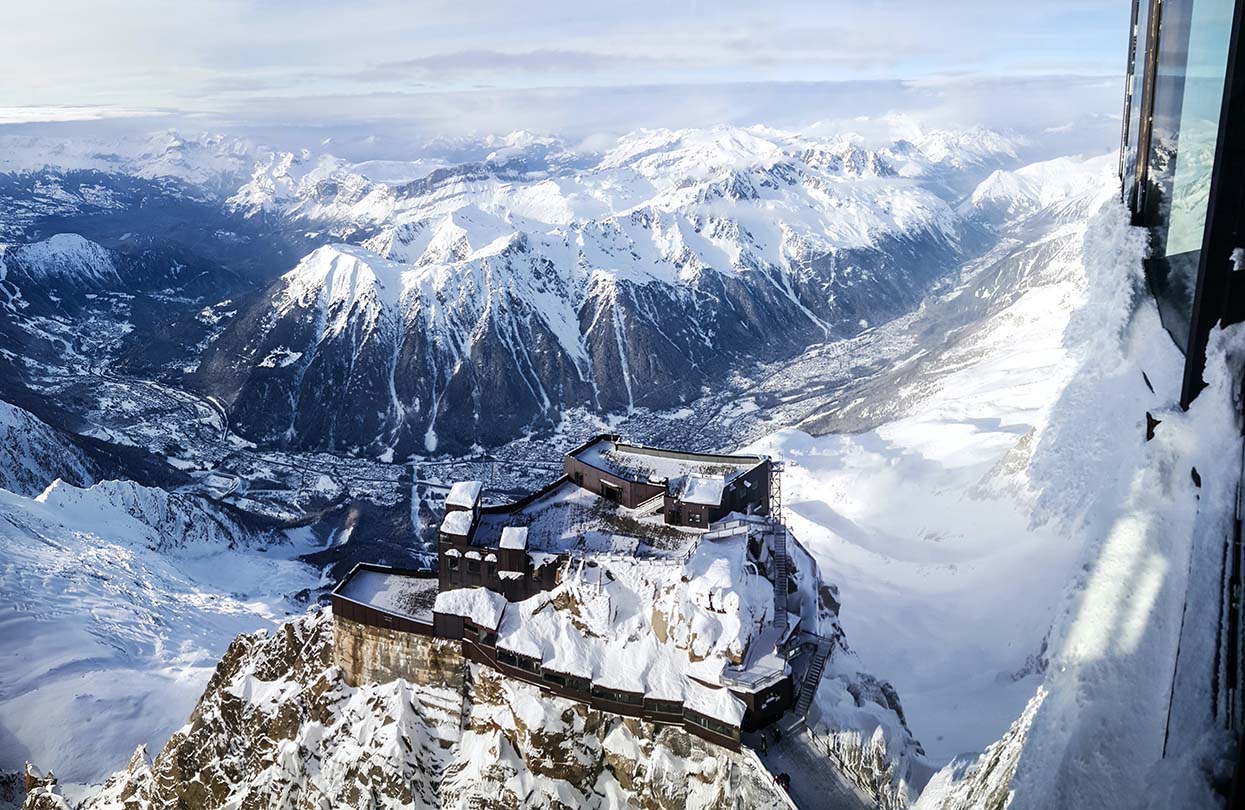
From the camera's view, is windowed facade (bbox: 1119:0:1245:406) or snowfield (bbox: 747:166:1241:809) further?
windowed facade (bbox: 1119:0:1245:406)

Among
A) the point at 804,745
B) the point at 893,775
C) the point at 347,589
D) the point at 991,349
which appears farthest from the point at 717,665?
the point at 991,349

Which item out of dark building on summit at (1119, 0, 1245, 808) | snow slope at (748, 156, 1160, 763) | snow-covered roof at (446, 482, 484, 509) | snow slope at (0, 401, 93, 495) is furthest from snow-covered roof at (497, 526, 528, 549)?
snow slope at (0, 401, 93, 495)

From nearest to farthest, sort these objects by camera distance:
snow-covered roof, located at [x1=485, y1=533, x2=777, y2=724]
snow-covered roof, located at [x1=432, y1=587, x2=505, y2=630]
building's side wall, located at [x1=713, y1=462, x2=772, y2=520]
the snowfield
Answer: the snowfield < snow-covered roof, located at [x1=485, y1=533, x2=777, y2=724] < snow-covered roof, located at [x1=432, y1=587, x2=505, y2=630] < building's side wall, located at [x1=713, y1=462, x2=772, y2=520]

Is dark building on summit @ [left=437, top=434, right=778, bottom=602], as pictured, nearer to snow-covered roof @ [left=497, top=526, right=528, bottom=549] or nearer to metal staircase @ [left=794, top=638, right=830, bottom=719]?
snow-covered roof @ [left=497, top=526, right=528, bottom=549]

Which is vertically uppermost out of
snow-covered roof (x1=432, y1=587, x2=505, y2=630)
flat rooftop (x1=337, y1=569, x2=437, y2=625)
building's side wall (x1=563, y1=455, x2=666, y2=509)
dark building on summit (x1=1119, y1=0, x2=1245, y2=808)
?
dark building on summit (x1=1119, y1=0, x2=1245, y2=808)

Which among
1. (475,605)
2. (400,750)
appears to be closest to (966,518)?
(475,605)

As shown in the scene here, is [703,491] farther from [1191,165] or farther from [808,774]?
[1191,165]

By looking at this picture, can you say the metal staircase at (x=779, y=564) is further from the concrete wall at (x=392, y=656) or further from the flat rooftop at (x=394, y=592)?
the flat rooftop at (x=394, y=592)
